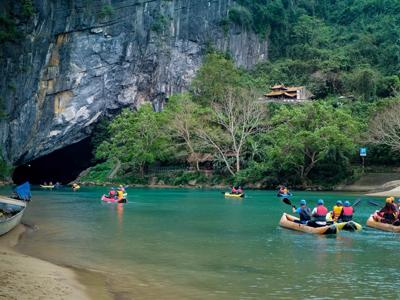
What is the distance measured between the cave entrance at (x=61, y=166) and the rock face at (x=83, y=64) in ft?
15.3

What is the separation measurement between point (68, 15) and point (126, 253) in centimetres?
5034

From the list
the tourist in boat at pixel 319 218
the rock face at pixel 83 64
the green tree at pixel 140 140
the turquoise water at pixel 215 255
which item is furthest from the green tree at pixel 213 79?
the tourist in boat at pixel 319 218

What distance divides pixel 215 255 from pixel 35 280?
6347 mm

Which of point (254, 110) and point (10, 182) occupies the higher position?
point (254, 110)

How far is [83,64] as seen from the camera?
6550 centimetres

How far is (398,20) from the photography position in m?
95.2

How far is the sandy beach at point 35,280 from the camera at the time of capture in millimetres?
11539

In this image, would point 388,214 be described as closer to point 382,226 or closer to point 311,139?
point 382,226

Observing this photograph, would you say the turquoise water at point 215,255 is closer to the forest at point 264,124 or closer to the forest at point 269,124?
the forest at point 264,124

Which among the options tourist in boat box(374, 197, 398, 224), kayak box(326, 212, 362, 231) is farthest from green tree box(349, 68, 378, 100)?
kayak box(326, 212, 362, 231)

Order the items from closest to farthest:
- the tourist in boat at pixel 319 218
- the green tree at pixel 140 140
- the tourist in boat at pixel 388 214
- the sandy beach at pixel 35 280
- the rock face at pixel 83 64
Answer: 1. the sandy beach at pixel 35 280
2. the tourist in boat at pixel 319 218
3. the tourist in boat at pixel 388 214
4. the rock face at pixel 83 64
5. the green tree at pixel 140 140

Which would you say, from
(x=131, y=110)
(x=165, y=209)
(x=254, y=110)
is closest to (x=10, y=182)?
(x=131, y=110)

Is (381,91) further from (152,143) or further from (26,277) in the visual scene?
(26,277)

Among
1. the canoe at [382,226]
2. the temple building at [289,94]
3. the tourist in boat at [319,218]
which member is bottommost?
the canoe at [382,226]
